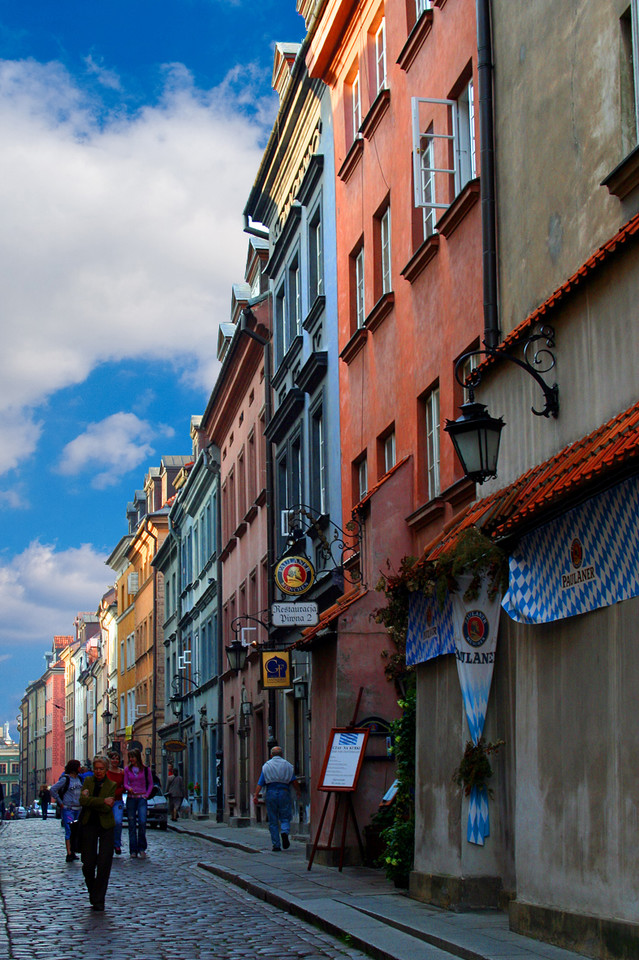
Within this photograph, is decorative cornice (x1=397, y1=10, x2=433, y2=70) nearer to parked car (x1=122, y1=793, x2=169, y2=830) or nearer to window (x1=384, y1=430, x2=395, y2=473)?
window (x1=384, y1=430, x2=395, y2=473)

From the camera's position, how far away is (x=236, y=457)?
4078 centimetres

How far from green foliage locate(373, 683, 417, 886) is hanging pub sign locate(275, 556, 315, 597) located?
30.1 ft

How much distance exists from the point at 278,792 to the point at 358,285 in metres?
8.68

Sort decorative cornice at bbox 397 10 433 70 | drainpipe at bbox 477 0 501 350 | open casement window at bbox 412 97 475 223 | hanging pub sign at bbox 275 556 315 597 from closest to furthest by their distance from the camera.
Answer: drainpipe at bbox 477 0 501 350 → open casement window at bbox 412 97 475 223 → decorative cornice at bbox 397 10 433 70 → hanging pub sign at bbox 275 556 315 597

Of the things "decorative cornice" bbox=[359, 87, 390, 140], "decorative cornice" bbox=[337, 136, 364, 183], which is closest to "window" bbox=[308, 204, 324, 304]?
"decorative cornice" bbox=[337, 136, 364, 183]

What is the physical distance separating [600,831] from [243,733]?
1125 inches

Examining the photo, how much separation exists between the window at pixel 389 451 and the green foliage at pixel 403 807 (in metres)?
5.70

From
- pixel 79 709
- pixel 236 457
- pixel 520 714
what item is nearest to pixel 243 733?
pixel 236 457

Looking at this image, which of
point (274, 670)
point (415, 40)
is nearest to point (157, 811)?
point (274, 670)

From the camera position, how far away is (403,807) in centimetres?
1487

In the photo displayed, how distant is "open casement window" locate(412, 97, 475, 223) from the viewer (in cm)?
1664

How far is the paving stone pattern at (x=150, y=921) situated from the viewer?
10.7 metres

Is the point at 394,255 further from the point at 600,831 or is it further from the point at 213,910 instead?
the point at 600,831

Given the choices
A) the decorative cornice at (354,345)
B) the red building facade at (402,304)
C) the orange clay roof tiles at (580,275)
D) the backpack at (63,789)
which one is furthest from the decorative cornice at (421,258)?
the backpack at (63,789)
